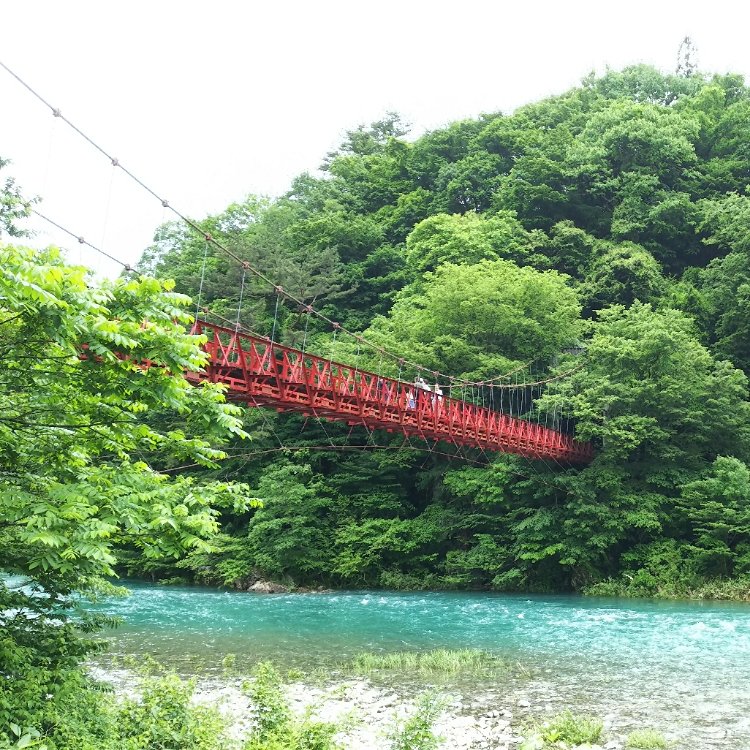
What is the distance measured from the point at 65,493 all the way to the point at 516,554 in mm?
15818

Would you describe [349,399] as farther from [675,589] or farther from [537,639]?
[675,589]

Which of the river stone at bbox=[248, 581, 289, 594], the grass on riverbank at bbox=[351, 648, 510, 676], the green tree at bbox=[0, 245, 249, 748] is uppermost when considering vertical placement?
the green tree at bbox=[0, 245, 249, 748]

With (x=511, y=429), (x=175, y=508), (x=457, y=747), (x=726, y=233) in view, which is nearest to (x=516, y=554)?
(x=511, y=429)

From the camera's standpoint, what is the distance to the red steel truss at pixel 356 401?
11.0 m

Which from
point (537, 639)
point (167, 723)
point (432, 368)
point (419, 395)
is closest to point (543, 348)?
point (432, 368)

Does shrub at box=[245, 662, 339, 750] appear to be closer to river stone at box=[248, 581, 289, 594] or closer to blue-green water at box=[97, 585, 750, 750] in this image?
blue-green water at box=[97, 585, 750, 750]

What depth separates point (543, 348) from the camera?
67.8 feet

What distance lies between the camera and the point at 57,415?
390 centimetres

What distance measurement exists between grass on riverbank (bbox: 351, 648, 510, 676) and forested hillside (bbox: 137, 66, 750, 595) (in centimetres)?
466

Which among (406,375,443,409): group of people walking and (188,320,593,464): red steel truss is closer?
(188,320,593,464): red steel truss

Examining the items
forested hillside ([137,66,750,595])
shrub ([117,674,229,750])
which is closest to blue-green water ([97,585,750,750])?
forested hillside ([137,66,750,595])

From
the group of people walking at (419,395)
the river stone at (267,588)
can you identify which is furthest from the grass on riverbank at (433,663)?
the river stone at (267,588)

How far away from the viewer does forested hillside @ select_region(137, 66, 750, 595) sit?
57.1 feet

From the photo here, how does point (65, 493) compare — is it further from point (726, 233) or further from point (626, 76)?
point (626, 76)
